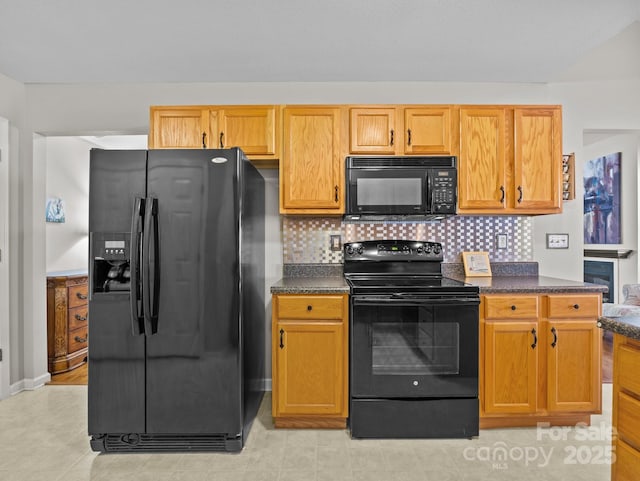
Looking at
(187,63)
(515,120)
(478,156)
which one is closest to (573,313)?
(478,156)

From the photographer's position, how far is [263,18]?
2250mm

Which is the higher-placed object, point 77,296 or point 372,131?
point 372,131

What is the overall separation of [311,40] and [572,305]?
241 cm

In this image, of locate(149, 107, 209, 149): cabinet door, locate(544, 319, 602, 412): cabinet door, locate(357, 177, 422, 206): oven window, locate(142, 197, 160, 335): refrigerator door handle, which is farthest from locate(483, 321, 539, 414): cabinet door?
locate(149, 107, 209, 149): cabinet door

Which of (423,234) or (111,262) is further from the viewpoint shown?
(423,234)

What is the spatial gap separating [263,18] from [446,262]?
7.16 feet

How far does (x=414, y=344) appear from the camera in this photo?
2312mm

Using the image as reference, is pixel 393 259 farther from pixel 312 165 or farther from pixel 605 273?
pixel 605 273

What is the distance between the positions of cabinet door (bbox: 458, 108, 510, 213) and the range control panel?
42 cm

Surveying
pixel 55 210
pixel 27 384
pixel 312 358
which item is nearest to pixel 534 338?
pixel 312 358

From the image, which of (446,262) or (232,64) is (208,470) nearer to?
(446,262)

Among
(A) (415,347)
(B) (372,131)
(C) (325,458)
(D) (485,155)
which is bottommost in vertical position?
(C) (325,458)

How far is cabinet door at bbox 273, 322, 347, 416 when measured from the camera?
236cm

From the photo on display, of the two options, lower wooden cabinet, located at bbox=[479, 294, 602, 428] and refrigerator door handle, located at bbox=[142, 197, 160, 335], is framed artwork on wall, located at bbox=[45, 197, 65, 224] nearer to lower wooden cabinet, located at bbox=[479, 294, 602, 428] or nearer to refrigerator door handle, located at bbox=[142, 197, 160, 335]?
refrigerator door handle, located at bbox=[142, 197, 160, 335]
